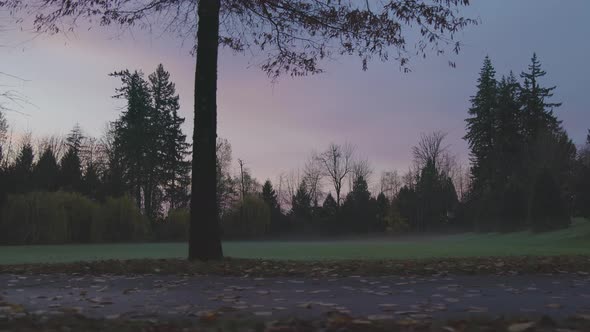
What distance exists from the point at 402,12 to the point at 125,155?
54.0m

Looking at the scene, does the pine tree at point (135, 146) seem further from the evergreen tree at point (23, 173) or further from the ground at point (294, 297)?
the ground at point (294, 297)

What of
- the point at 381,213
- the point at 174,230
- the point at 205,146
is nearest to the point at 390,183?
the point at 381,213

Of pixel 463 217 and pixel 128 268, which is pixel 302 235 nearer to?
pixel 463 217

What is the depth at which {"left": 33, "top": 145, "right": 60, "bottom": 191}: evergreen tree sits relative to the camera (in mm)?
48531

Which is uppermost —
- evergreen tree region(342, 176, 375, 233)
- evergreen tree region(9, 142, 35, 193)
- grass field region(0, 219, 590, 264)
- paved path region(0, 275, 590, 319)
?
evergreen tree region(9, 142, 35, 193)

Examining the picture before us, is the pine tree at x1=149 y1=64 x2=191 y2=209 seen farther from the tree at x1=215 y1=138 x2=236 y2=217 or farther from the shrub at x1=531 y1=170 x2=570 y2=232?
the shrub at x1=531 y1=170 x2=570 y2=232

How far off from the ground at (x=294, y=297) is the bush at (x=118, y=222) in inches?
1243

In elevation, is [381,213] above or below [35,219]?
above

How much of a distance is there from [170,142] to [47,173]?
56.2 feet

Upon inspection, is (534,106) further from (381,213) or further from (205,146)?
(205,146)

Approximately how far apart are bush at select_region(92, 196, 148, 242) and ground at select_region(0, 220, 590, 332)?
31.6 m

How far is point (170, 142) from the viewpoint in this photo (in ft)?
213

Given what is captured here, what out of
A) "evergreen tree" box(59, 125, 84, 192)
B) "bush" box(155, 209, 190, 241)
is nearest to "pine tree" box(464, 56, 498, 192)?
"bush" box(155, 209, 190, 241)

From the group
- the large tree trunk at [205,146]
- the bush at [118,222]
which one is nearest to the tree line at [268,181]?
the bush at [118,222]
